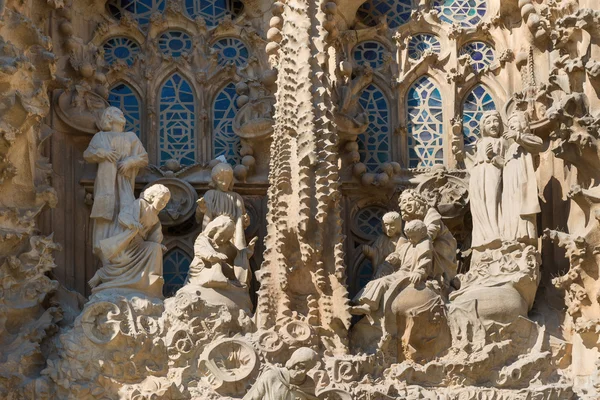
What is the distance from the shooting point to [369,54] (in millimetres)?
17578

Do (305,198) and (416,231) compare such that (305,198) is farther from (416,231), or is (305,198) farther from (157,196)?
(157,196)

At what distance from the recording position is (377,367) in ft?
51.3

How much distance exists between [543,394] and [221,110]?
3.75 meters

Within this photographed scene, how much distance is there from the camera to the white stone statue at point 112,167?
15984mm

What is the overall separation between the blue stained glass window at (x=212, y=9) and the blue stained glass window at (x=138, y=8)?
241 millimetres

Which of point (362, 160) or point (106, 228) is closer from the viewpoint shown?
point (106, 228)

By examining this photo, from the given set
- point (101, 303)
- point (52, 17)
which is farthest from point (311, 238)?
point (52, 17)

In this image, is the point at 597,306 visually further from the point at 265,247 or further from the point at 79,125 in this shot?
the point at 79,125

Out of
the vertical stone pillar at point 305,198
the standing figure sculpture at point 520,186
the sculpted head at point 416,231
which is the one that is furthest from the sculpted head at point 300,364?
the standing figure sculpture at point 520,186

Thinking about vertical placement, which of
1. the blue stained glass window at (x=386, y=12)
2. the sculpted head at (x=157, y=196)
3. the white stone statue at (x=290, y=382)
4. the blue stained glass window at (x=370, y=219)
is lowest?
the white stone statue at (x=290, y=382)

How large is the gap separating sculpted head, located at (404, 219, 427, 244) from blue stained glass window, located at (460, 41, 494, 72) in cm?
209

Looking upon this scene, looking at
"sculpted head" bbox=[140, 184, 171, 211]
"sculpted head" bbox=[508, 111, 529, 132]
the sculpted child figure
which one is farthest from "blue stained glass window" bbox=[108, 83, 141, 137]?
"sculpted head" bbox=[508, 111, 529, 132]

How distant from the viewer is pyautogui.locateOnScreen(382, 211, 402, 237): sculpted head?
→ 53.3 ft

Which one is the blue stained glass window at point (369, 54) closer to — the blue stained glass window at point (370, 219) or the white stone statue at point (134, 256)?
the blue stained glass window at point (370, 219)
